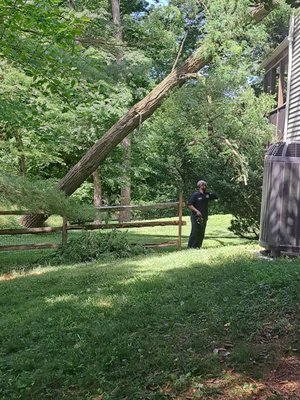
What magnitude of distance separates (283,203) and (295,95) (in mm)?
8044

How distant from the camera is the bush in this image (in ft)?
33.8

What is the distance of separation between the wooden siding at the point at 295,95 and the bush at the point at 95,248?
6162mm

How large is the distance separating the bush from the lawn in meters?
3.38

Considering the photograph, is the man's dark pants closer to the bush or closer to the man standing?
the man standing

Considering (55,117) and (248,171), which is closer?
(248,171)

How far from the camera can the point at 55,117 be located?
624 inches

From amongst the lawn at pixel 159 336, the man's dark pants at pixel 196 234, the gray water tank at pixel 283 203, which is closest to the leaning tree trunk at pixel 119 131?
the man's dark pants at pixel 196 234

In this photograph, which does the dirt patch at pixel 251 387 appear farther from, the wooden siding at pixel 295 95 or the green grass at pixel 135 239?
the wooden siding at pixel 295 95

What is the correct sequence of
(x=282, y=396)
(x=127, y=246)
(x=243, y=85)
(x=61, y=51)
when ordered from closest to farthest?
(x=282, y=396) → (x=61, y=51) → (x=127, y=246) → (x=243, y=85)

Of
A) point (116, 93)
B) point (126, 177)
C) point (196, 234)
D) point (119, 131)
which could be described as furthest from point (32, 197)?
point (126, 177)

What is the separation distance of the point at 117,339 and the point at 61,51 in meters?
5.56

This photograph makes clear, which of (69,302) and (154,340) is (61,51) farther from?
(154,340)

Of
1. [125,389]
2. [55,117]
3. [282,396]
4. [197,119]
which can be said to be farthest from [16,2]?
[197,119]

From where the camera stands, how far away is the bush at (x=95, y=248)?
406 inches
